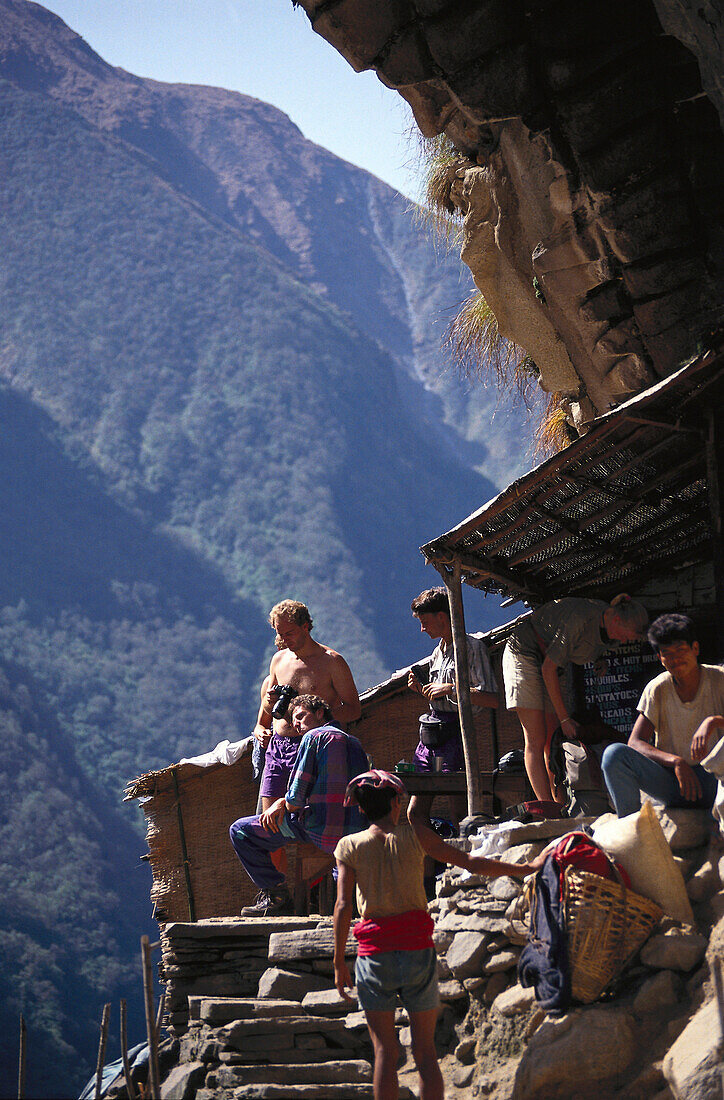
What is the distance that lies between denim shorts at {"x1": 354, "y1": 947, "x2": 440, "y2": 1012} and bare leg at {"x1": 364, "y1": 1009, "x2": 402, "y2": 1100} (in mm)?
55

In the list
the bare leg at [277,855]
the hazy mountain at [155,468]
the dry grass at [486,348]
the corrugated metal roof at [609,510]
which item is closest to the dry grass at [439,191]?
the dry grass at [486,348]

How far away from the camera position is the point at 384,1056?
4.24m

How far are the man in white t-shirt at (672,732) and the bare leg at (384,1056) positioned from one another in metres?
1.54

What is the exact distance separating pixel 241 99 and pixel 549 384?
13000 centimetres

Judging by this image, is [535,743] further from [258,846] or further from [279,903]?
[279,903]

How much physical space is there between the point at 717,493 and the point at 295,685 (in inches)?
121

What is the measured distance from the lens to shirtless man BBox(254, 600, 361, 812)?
6785mm

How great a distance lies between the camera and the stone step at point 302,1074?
5340 millimetres

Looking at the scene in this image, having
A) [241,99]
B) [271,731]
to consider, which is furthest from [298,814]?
[241,99]

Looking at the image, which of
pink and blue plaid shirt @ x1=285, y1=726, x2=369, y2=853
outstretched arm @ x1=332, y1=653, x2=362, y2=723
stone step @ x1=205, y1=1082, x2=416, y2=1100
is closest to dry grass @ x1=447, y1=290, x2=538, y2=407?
outstretched arm @ x1=332, y1=653, x2=362, y2=723

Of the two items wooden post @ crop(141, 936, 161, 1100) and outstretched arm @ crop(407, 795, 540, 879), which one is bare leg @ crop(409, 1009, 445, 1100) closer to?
outstretched arm @ crop(407, 795, 540, 879)

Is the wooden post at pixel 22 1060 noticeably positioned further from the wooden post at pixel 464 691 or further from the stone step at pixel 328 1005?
the wooden post at pixel 464 691

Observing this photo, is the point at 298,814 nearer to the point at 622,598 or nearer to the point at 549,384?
the point at 622,598

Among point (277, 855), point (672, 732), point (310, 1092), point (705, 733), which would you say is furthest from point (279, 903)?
point (705, 733)
